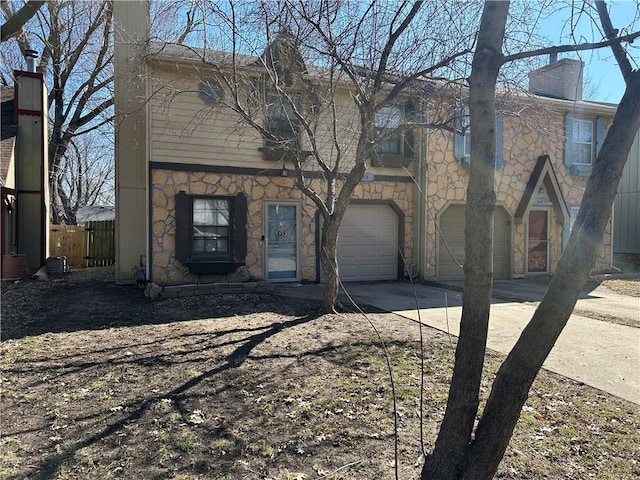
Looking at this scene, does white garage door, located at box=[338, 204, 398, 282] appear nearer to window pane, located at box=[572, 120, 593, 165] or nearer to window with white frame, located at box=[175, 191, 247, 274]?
window with white frame, located at box=[175, 191, 247, 274]

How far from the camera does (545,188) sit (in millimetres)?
13352

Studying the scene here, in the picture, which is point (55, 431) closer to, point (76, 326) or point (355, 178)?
point (76, 326)

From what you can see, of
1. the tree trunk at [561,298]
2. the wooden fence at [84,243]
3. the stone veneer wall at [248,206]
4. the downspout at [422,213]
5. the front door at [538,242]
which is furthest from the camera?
the wooden fence at [84,243]

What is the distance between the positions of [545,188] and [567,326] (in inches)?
287

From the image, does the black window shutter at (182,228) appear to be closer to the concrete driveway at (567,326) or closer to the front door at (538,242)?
the concrete driveway at (567,326)

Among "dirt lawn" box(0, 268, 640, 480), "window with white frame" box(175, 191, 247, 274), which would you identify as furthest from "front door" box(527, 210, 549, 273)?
"window with white frame" box(175, 191, 247, 274)

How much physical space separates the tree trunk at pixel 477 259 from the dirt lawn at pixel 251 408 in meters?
0.27

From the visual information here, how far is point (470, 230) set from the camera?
247 centimetres

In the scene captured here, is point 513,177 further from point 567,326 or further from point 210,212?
point 210,212

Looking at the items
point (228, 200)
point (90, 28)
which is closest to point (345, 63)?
point (228, 200)

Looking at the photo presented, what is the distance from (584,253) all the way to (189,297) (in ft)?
25.9

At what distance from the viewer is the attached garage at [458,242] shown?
12.5 m

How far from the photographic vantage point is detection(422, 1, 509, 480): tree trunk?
7.84 ft

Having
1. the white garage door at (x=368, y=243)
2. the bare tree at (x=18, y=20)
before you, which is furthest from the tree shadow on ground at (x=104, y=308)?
the bare tree at (x=18, y=20)
